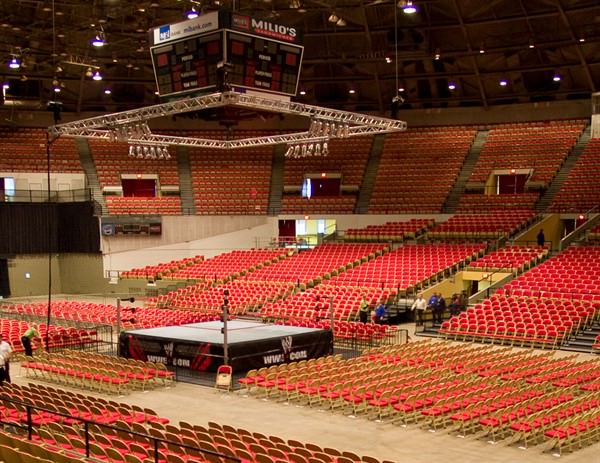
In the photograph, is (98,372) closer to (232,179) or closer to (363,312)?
(363,312)

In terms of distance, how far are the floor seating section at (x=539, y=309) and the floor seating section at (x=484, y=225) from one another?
5938mm

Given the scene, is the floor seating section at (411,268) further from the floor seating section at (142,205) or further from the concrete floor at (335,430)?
the concrete floor at (335,430)

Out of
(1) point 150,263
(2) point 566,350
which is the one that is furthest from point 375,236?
(2) point 566,350

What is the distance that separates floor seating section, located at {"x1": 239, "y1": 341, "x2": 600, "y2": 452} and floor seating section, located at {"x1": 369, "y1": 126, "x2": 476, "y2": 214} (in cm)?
1998

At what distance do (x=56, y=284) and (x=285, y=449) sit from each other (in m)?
32.3

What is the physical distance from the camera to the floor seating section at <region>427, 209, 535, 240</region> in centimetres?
3320

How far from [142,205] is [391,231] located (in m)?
13.7

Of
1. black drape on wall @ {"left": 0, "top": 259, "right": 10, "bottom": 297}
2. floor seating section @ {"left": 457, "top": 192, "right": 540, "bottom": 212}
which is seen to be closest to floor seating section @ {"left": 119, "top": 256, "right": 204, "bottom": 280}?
black drape on wall @ {"left": 0, "top": 259, "right": 10, "bottom": 297}

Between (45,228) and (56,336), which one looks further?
(45,228)

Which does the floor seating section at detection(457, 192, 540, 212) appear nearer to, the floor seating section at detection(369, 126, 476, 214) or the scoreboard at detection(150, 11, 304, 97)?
the floor seating section at detection(369, 126, 476, 214)

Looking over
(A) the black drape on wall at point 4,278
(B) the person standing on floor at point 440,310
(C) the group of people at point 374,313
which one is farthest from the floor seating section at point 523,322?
(A) the black drape on wall at point 4,278

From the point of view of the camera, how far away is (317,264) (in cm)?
3309

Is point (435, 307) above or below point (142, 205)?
below

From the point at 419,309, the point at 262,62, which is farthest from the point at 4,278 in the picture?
the point at 262,62
